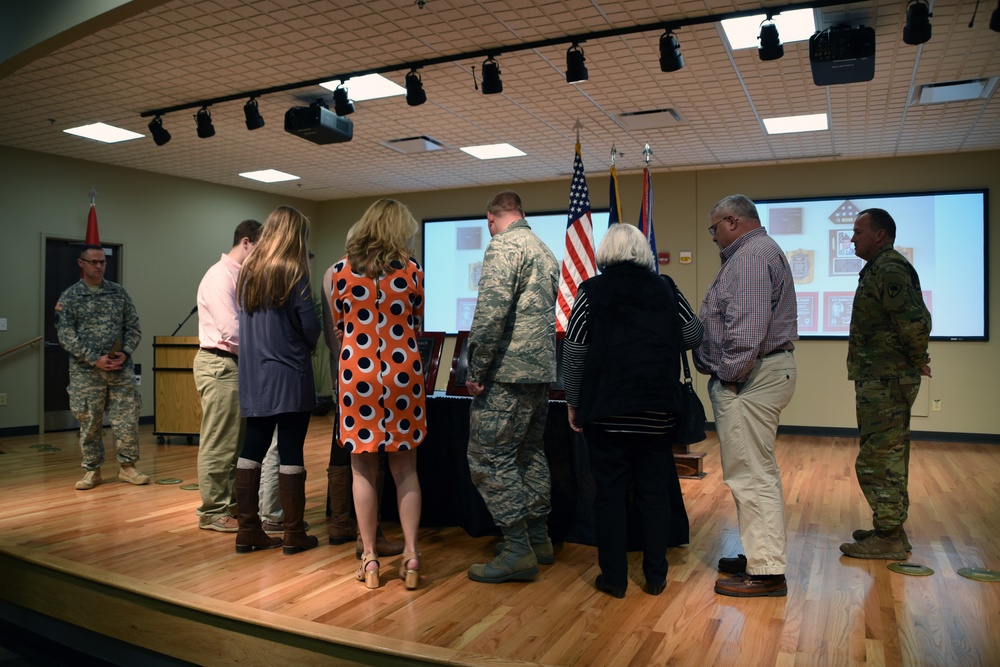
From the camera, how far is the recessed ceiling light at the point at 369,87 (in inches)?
224

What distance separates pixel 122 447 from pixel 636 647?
4.16 m

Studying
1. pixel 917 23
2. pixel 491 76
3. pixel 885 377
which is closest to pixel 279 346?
pixel 491 76

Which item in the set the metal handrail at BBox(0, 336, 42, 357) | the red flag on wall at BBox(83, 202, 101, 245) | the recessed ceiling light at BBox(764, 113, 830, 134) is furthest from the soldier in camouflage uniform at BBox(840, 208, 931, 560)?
the metal handrail at BBox(0, 336, 42, 357)

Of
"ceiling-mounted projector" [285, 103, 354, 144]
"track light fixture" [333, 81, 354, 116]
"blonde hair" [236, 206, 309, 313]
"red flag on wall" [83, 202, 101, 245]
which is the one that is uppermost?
"track light fixture" [333, 81, 354, 116]

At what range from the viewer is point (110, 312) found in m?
5.26

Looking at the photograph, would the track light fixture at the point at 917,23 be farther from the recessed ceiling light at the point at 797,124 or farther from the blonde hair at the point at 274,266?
the blonde hair at the point at 274,266

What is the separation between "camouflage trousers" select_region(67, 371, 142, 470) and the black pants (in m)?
3.68

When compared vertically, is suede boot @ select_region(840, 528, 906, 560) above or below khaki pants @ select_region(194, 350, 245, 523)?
below

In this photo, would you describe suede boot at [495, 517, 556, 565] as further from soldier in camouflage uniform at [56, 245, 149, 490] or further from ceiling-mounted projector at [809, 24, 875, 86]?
soldier in camouflage uniform at [56, 245, 149, 490]

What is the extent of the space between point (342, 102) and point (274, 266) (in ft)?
8.88

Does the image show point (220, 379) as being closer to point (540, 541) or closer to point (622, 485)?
point (540, 541)

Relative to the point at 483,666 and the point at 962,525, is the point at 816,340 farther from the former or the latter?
the point at 483,666

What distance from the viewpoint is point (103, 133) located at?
7230 millimetres

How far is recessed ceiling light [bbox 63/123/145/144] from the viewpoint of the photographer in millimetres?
7054
